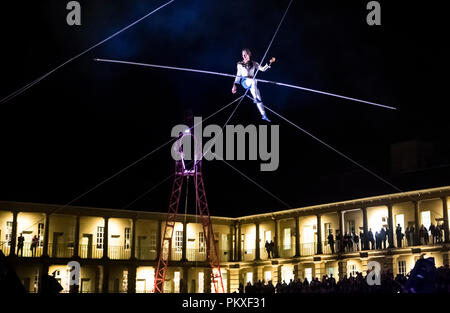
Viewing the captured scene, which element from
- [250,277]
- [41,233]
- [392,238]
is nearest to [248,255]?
[250,277]

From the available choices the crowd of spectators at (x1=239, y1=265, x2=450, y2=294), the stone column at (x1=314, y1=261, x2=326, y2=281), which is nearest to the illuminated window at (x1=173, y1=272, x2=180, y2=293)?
the crowd of spectators at (x1=239, y1=265, x2=450, y2=294)

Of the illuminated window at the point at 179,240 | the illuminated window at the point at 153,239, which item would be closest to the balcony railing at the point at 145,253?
the illuminated window at the point at 153,239

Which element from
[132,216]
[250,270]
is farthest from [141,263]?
[250,270]

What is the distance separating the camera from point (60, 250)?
38.6 meters

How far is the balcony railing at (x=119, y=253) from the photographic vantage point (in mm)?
40031

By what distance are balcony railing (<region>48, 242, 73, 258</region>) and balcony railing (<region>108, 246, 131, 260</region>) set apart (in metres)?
2.28

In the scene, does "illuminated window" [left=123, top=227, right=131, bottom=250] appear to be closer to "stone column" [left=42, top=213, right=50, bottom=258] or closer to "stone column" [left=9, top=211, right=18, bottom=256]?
"stone column" [left=42, top=213, right=50, bottom=258]

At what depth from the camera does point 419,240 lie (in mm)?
32594

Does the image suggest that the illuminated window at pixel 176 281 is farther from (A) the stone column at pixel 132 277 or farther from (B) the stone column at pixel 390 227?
(B) the stone column at pixel 390 227

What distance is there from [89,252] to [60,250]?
153 cm

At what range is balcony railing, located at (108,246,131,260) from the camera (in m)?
40.0

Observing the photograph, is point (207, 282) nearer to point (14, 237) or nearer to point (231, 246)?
point (231, 246)
